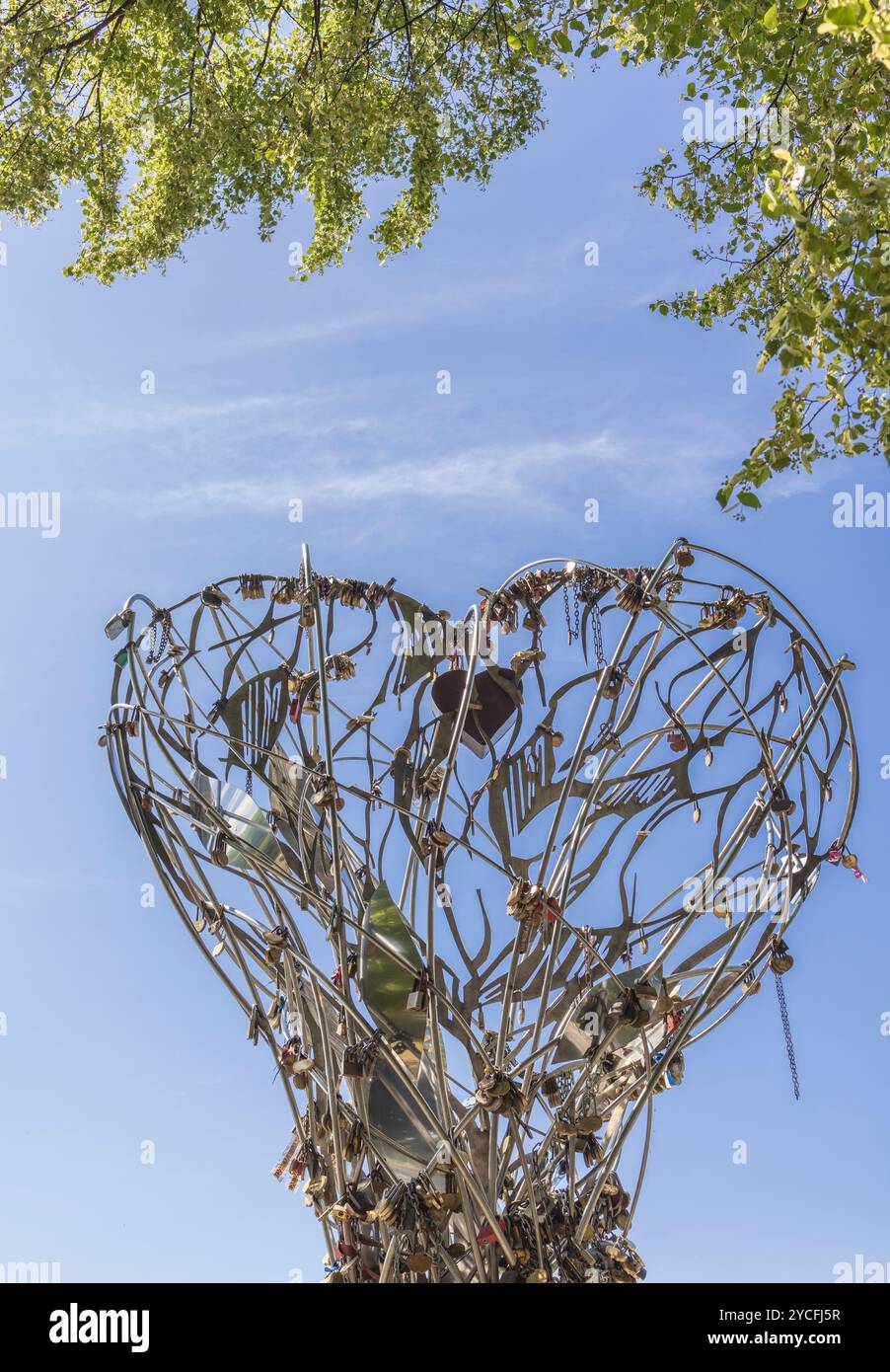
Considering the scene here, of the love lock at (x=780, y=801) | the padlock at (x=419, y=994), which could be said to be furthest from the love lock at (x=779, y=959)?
the padlock at (x=419, y=994)

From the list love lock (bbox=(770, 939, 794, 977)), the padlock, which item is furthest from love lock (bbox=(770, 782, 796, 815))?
the padlock

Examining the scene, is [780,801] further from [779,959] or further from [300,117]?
[300,117]

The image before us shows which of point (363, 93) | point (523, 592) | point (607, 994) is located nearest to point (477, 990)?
point (607, 994)

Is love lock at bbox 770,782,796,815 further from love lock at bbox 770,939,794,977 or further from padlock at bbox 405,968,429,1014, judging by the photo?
padlock at bbox 405,968,429,1014

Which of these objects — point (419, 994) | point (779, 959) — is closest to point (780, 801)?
point (779, 959)

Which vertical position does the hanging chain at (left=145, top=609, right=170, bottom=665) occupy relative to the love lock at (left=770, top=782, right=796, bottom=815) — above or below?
above

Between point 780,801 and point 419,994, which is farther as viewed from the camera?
point 780,801

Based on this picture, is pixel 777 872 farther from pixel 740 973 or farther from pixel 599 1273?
pixel 599 1273

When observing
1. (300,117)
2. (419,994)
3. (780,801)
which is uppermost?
(300,117)

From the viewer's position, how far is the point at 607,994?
569 cm

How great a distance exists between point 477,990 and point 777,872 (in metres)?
1.88

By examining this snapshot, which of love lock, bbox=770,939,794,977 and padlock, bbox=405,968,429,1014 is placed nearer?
padlock, bbox=405,968,429,1014

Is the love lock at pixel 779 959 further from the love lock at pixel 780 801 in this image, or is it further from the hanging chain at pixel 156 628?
the hanging chain at pixel 156 628

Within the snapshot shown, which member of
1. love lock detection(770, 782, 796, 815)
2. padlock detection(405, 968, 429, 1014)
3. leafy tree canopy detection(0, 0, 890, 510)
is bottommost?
padlock detection(405, 968, 429, 1014)
